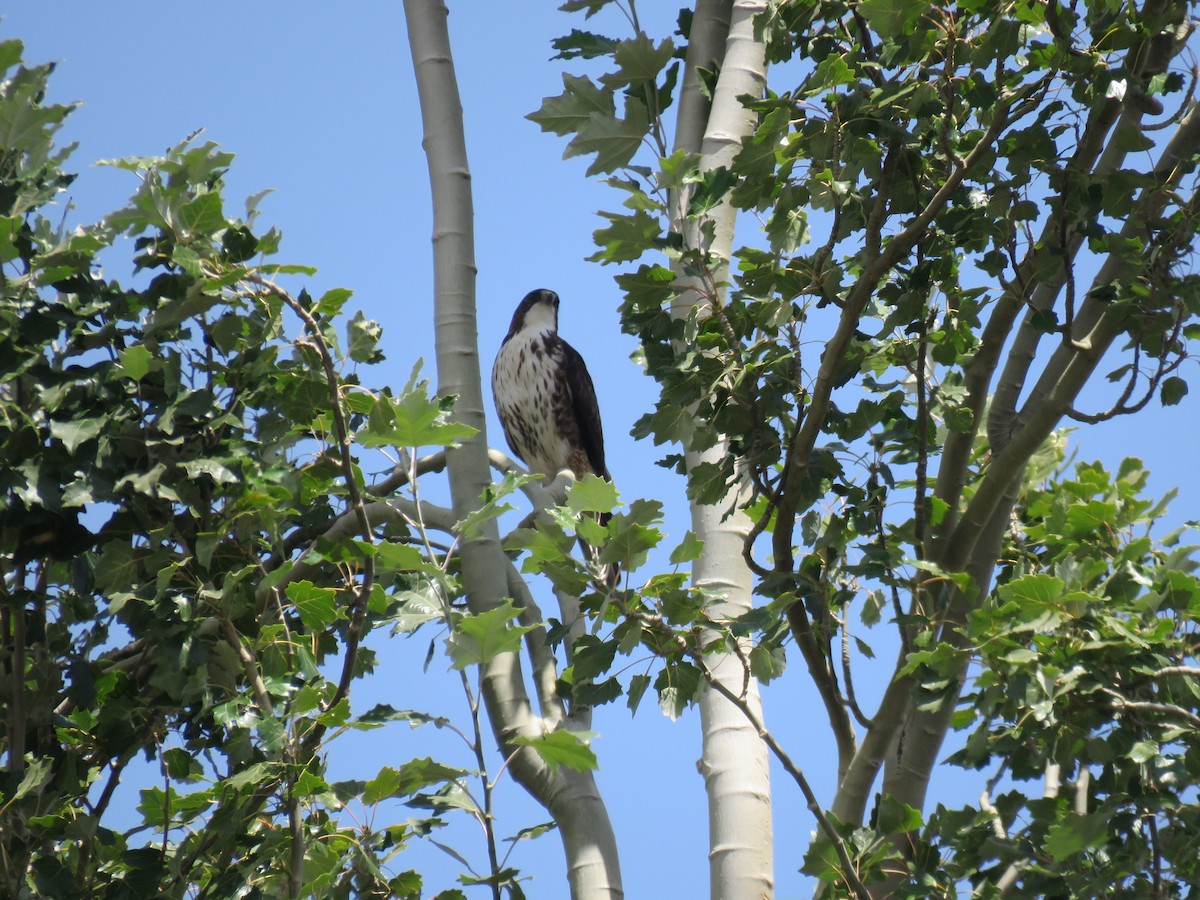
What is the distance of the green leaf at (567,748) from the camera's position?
2016 millimetres

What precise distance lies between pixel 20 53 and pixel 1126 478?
2889mm

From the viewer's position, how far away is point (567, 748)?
79.9 inches

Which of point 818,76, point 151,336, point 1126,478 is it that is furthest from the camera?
point 1126,478

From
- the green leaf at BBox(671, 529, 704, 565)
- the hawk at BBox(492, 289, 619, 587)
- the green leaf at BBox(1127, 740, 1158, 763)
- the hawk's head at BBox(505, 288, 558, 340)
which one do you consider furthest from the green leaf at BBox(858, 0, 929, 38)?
the hawk's head at BBox(505, 288, 558, 340)

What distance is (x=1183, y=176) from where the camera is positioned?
288 centimetres

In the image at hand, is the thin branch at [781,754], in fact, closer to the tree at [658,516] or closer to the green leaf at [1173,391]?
the tree at [658,516]

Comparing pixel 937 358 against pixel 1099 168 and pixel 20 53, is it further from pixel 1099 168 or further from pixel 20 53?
pixel 20 53

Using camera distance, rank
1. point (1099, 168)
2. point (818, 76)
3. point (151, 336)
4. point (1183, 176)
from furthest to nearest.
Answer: point (1099, 168) → point (1183, 176) → point (818, 76) → point (151, 336)

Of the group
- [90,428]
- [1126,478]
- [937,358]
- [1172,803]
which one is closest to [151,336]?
[90,428]

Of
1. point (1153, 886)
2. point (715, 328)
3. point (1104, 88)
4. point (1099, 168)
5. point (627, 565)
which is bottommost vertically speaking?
point (1153, 886)

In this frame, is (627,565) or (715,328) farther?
(715,328)

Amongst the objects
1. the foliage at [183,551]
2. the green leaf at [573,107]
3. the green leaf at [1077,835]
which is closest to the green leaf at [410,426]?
the foliage at [183,551]

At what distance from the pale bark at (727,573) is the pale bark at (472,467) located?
32 centimetres

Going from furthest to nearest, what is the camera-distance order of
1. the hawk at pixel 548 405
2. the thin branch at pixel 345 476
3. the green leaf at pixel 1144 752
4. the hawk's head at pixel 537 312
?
the hawk's head at pixel 537 312 < the hawk at pixel 548 405 < the green leaf at pixel 1144 752 < the thin branch at pixel 345 476
